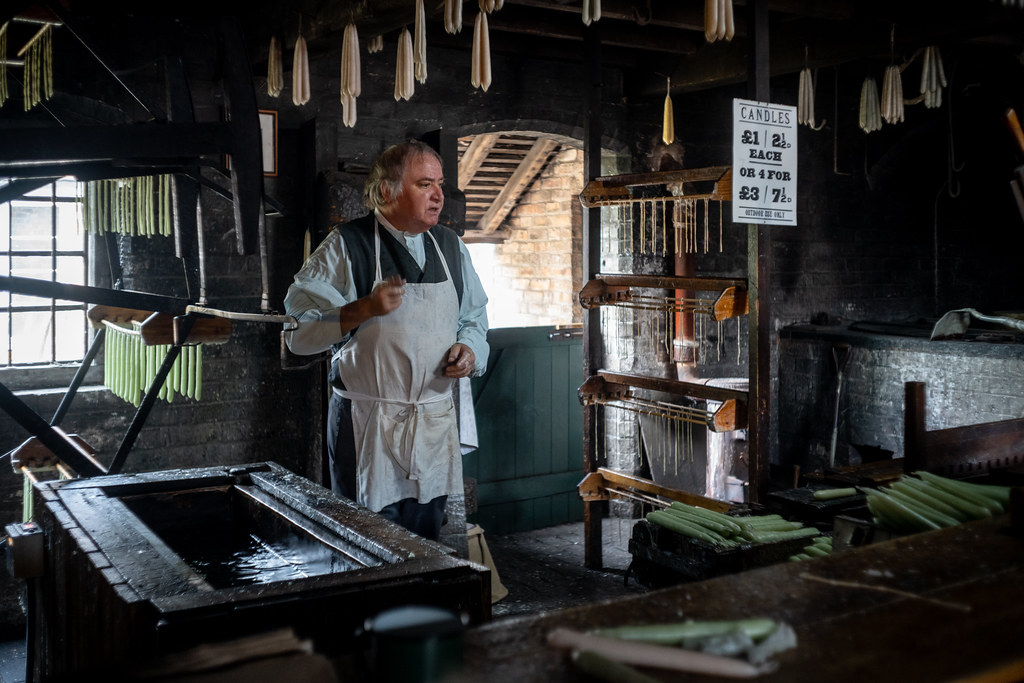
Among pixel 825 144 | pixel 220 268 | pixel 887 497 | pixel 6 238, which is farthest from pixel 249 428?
pixel 825 144

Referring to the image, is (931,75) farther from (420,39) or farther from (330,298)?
(330,298)

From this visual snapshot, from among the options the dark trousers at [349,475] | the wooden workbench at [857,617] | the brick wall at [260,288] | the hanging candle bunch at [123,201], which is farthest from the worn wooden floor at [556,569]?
the wooden workbench at [857,617]

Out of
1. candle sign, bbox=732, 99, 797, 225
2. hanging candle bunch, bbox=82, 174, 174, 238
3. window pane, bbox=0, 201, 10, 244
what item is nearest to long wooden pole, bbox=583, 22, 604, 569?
candle sign, bbox=732, 99, 797, 225

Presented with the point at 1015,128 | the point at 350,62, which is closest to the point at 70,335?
the point at 350,62

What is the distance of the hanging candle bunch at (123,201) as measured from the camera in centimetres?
369

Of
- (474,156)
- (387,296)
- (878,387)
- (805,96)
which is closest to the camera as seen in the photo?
(387,296)

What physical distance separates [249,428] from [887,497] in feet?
11.8

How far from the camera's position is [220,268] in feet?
16.0

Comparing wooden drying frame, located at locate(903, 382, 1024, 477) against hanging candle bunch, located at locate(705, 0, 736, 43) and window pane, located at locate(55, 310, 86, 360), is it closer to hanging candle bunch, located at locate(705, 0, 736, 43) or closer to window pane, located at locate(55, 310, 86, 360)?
hanging candle bunch, located at locate(705, 0, 736, 43)

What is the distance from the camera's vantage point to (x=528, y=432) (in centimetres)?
621

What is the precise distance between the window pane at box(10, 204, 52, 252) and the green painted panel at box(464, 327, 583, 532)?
2.57 meters

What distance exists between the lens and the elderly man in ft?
10.8

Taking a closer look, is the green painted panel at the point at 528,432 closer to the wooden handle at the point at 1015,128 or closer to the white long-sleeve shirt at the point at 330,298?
the white long-sleeve shirt at the point at 330,298

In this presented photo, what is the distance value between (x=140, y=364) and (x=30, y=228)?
1862 mm
